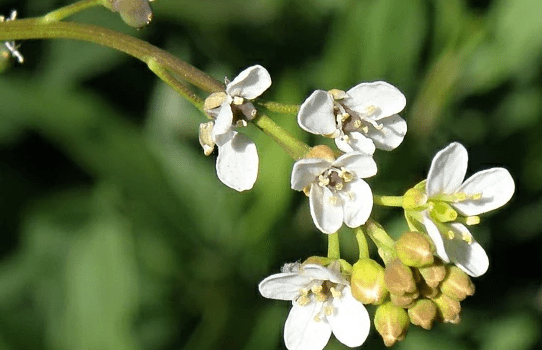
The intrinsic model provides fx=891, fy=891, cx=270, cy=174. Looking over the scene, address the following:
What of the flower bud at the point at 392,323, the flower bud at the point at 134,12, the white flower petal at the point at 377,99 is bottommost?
the flower bud at the point at 392,323

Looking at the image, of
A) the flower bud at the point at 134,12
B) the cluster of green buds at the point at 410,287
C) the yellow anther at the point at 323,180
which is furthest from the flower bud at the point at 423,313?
the flower bud at the point at 134,12

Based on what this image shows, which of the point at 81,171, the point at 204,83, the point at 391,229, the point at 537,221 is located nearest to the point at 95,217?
the point at 81,171

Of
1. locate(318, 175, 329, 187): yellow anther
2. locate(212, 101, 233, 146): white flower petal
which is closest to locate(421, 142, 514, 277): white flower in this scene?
locate(318, 175, 329, 187): yellow anther

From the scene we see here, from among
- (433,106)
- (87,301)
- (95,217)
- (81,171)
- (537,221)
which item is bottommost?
(537,221)

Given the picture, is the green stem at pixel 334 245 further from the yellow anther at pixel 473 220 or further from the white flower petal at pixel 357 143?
the yellow anther at pixel 473 220

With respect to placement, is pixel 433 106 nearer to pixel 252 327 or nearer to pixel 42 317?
pixel 252 327

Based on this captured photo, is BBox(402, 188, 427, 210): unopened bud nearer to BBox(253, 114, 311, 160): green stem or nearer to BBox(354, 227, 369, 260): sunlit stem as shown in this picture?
Answer: BBox(354, 227, 369, 260): sunlit stem
